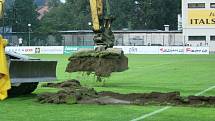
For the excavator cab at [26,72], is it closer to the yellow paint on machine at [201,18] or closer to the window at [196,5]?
the yellow paint on machine at [201,18]

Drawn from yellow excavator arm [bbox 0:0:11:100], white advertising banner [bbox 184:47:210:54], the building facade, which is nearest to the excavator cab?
yellow excavator arm [bbox 0:0:11:100]

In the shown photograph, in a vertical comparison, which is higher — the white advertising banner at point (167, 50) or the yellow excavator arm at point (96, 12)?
the yellow excavator arm at point (96, 12)

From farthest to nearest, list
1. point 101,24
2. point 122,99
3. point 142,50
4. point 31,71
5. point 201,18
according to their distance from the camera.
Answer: point 201,18 < point 142,50 < point 101,24 < point 31,71 < point 122,99

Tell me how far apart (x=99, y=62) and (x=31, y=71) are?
14.5 feet

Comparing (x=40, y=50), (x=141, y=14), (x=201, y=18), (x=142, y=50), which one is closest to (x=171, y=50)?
(x=142, y=50)

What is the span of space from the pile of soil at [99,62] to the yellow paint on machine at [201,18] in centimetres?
7400

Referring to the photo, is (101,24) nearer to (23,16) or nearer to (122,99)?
(122,99)

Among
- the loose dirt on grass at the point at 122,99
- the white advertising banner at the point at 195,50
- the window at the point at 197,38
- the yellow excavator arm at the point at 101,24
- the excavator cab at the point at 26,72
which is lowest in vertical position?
the loose dirt on grass at the point at 122,99

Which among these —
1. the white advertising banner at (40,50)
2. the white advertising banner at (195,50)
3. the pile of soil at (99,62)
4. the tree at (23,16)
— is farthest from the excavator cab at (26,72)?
the tree at (23,16)

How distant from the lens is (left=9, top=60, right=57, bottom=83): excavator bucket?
1500cm

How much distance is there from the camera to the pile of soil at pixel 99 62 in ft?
64.5

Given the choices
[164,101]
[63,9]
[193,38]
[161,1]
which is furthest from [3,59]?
[63,9]

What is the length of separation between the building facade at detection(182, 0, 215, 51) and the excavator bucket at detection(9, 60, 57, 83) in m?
76.2

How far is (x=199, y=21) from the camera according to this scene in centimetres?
9256
